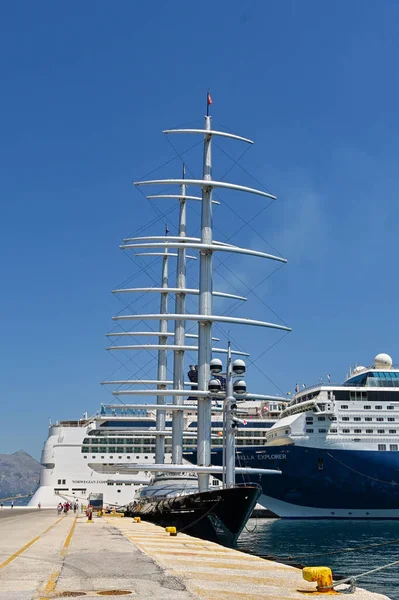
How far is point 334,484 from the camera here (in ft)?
190

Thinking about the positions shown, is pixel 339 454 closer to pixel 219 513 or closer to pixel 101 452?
pixel 101 452

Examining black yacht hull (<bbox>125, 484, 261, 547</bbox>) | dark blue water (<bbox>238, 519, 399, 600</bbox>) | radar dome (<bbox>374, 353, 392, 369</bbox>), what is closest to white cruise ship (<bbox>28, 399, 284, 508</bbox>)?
radar dome (<bbox>374, 353, 392, 369</bbox>)

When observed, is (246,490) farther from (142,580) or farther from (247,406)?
(247,406)

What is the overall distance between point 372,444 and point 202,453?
98.6 ft

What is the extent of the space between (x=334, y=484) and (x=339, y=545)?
22881mm

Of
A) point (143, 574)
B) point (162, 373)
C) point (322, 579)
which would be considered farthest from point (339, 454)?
point (322, 579)

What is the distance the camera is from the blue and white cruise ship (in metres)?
57.8

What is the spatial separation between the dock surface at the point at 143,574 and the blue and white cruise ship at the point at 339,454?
42407 millimetres

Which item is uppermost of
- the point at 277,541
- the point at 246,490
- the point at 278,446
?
the point at 278,446

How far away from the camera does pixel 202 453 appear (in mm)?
35375

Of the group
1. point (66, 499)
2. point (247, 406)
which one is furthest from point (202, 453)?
point (247, 406)

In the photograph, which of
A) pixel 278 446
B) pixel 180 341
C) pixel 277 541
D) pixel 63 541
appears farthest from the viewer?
pixel 278 446

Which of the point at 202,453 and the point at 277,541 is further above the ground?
the point at 202,453

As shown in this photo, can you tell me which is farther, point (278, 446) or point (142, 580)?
point (278, 446)
